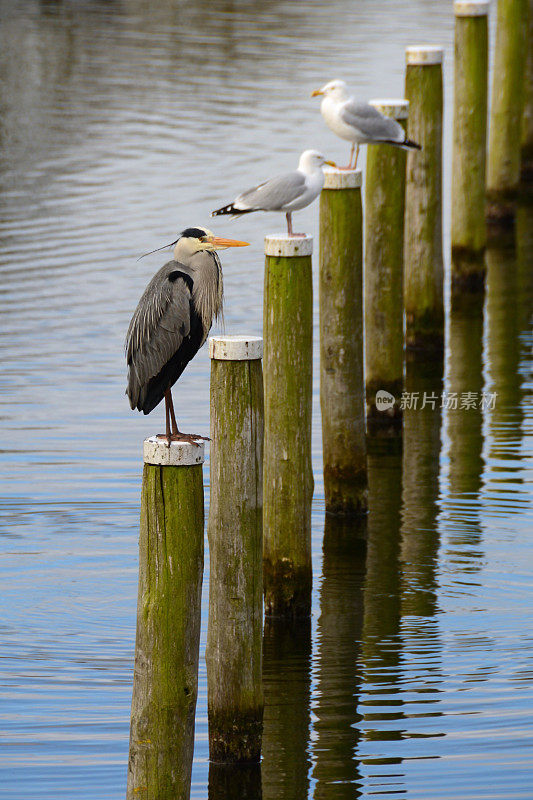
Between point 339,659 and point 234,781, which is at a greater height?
point 339,659

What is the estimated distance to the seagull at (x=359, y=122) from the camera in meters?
9.43

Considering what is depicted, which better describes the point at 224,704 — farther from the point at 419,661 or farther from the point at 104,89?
the point at 104,89

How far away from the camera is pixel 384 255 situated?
9.95m

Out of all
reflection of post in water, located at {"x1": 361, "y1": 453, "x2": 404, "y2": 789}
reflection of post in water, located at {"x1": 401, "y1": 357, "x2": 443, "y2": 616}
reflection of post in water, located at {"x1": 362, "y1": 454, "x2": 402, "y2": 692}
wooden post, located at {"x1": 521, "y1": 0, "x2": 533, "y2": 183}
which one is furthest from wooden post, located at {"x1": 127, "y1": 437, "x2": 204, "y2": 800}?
wooden post, located at {"x1": 521, "y1": 0, "x2": 533, "y2": 183}

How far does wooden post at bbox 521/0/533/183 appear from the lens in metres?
16.9

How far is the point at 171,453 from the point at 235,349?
695 mm

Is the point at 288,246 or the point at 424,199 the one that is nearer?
the point at 288,246

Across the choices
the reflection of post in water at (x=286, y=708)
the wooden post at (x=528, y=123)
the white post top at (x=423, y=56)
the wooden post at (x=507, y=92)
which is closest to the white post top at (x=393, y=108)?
the white post top at (x=423, y=56)

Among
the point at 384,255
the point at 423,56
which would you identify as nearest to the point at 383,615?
the point at 384,255

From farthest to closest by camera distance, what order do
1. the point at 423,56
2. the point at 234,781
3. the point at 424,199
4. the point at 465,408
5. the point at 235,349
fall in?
1. the point at 424,199
2. the point at 423,56
3. the point at 465,408
4. the point at 234,781
5. the point at 235,349

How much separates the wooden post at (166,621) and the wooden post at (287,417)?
1810 millimetres

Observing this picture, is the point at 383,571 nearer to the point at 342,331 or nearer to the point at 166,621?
the point at 342,331

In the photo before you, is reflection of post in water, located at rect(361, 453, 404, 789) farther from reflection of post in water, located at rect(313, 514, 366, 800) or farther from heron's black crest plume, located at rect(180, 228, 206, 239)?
heron's black crest plume, located at rect(180, 228, 206, 239)

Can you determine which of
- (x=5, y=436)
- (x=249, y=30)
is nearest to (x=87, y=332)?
(x=5, y=436)
